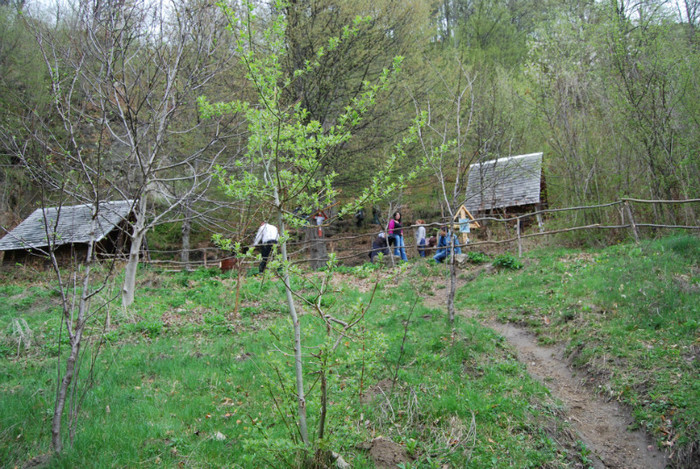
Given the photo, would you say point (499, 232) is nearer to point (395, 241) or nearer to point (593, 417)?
point (395, 241)

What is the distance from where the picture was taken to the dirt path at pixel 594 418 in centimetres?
410

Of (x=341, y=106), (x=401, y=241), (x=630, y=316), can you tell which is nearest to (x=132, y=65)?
(x=341, y=106)

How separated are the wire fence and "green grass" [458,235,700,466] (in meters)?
0.69

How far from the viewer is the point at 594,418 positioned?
4.70 meters

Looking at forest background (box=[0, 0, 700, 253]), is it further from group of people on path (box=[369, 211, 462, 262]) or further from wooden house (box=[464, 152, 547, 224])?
group of people on path (box=[369, 211, 462, 262])

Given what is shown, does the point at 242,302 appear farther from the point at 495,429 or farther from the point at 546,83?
the point at 546,83

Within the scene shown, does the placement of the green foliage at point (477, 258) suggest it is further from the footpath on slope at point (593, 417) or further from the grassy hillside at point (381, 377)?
the footpath on slope at point (593, 417)

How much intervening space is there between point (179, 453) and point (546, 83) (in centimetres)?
1363

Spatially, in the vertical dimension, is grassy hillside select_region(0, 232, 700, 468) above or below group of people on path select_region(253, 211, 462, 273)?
below

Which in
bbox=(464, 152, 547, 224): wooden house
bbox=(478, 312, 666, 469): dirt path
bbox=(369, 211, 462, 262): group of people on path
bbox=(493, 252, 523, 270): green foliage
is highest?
bbox=(464, 152, 547, 224): wooden house

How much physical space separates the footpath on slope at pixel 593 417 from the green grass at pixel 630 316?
0.14m

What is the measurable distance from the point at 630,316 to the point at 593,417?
6.55 feet

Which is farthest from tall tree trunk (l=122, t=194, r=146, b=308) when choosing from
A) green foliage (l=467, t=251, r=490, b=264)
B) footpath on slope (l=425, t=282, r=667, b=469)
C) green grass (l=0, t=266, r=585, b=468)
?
green foliage (l=467, t=251, r=490, b=264)

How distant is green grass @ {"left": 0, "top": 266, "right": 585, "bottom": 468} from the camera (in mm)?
3238
